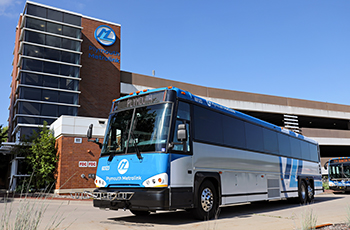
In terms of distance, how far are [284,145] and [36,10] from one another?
2665 cm

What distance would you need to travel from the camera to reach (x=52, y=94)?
2973 centimetres

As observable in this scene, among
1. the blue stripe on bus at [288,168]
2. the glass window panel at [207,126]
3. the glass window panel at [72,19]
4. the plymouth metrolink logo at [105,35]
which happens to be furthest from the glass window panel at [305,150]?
the glass window panel at [72,19]

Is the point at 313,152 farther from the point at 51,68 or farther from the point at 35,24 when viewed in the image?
the point at 35,24

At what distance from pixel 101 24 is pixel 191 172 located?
30.3 metres

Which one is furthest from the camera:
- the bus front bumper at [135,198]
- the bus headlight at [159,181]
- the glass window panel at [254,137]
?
the glass window panel at [254,137]

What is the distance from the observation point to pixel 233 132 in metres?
11.2

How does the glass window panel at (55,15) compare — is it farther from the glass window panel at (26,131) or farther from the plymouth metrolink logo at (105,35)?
the glass window panel at (26,131)

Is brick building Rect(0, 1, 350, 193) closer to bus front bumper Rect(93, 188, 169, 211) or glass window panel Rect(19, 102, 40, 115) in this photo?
glass window panel Rect(19, 102, 40, 115)

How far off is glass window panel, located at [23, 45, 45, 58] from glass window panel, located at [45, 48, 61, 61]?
0.43m

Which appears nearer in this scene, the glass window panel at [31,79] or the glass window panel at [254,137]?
the glass window panel at [254,137]

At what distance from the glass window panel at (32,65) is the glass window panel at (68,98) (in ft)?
10.3

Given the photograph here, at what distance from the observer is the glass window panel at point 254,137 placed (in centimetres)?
1220

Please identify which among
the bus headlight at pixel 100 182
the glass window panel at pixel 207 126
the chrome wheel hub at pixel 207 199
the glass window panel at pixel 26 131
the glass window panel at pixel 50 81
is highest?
the glass window panel at pixel 50 81

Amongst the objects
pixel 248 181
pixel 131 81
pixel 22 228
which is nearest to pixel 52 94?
pixel 131 81
